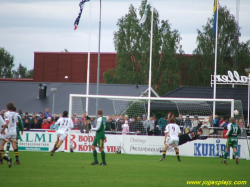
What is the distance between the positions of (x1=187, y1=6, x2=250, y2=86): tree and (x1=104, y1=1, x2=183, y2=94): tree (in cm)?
296

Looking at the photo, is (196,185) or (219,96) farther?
(219,96)

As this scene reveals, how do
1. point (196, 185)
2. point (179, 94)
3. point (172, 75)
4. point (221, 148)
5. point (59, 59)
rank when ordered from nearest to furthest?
point (196, 185)
point (221, 148)
point (179, 94)
point (172, 75)
point (59, 59)

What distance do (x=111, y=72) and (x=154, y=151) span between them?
113ft

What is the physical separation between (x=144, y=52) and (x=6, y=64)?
49.4m

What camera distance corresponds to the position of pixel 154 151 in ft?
85.0

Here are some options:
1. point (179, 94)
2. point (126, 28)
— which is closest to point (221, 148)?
point (179, 94)

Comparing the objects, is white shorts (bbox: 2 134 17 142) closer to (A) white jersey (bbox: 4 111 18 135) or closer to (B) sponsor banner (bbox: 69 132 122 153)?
(A) white jersey (bbox: 4 111 18 135)

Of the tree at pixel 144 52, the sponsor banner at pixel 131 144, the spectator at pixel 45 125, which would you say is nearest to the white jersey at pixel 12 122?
the sponsor banner at pixel 131 144

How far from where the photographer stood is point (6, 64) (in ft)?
320

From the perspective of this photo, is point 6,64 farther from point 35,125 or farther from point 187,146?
point 187,146

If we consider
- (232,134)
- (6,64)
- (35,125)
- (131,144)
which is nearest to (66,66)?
(6,64)

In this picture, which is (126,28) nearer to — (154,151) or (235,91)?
(235,91)

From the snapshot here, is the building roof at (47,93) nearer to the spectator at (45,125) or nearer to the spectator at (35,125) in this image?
the spectator at (35,125)

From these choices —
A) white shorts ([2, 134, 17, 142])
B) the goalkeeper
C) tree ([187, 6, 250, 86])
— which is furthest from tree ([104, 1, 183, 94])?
white shorts ([2, 134, 17, 142])
